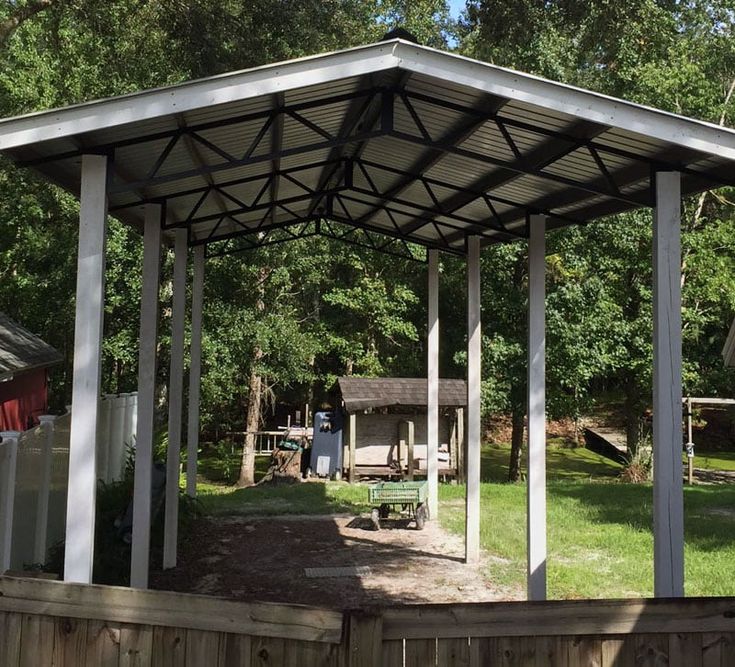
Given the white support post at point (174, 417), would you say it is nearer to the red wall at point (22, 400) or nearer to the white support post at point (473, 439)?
the white support post at point (473, 439)

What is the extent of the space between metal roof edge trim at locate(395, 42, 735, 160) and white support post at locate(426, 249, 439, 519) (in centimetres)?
612

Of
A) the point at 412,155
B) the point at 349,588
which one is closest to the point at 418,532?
the point at 349,588

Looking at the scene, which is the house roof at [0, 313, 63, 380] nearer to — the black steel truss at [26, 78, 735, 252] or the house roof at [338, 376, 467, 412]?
the black steel truss at [26, 78, 735, 252]

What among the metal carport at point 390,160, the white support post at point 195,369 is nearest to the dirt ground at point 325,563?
the metal carport at point 390,160

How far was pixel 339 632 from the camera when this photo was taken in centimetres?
295

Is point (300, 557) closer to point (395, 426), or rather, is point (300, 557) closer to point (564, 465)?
point (395, 426)

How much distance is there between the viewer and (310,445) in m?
21.3

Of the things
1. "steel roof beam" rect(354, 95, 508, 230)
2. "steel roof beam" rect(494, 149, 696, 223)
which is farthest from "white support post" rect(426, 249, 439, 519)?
"steel roof beam" rect(494, 149, 696, 223)

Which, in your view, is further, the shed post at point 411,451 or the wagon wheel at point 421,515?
the shed post at point 411,451

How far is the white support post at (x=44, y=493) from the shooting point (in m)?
7.33

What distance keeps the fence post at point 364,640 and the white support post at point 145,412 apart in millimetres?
4066

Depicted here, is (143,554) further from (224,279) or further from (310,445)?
(310,445)

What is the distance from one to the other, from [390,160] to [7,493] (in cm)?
453

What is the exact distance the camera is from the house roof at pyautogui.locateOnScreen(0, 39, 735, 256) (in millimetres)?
4551
